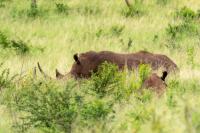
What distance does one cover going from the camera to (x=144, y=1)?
23.1 m

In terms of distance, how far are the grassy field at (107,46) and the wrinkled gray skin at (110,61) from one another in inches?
16.4

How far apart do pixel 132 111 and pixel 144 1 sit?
1612cm

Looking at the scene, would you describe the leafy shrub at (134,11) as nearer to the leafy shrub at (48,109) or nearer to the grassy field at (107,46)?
the grassy field at (107,46)

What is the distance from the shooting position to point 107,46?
15375 millimetres

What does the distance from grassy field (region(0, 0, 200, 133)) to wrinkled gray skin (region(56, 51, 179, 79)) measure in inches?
16.4

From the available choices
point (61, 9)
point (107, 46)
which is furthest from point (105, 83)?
point (61, 9)

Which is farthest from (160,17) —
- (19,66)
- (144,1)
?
(19,66)

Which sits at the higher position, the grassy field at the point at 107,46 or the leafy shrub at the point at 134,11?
the leafy shrub at the point at 134,11

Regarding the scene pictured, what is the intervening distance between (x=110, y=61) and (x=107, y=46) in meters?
4.80

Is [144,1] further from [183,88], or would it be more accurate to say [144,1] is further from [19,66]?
[183,88]

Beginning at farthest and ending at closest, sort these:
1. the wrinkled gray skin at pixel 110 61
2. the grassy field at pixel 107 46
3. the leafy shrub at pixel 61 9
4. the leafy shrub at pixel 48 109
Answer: the leafy shrub at pixel 61 9 → the wrinkled gray skin at pixel 110 61 → the leafy shrub at pixel 48 109 → the grassy field at pixel 107 46

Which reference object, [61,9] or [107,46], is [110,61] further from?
[61,9]

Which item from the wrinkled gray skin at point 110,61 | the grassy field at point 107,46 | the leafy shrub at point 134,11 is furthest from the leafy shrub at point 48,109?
the leafy shrub at point 134,11

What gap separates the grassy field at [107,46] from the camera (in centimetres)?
642
